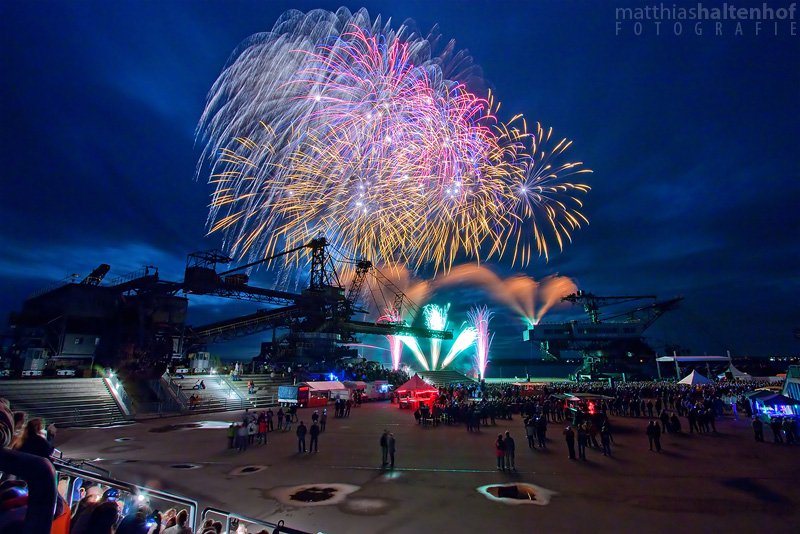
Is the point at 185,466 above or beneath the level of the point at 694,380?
beneath

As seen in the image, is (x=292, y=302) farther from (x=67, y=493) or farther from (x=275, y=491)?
(x=67, y=493)

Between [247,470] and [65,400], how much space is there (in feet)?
62.6

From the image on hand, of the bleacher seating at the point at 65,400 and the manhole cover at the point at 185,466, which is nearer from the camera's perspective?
the manhole cover at the point at 185,466

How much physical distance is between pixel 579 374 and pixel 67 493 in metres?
106

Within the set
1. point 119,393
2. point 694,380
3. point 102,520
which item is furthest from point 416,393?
point 102,520

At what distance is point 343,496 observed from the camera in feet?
34.1

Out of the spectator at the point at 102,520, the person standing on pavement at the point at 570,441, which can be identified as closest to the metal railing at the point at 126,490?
the spectator at the point at 102,520

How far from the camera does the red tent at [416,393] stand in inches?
1289

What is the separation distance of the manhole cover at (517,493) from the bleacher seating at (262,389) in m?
28.2

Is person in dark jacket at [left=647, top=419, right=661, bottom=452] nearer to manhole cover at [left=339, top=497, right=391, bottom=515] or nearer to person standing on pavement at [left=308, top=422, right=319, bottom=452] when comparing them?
manhole cover at [left=339, top=497, right=391, bottom=515]

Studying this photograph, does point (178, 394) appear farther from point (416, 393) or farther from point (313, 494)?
point (313, 494)

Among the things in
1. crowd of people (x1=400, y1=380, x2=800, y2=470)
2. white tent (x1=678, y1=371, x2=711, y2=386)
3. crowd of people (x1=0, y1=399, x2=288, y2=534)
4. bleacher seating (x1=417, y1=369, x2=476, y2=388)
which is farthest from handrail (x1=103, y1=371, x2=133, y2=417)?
white tent (x1=678, y1=371, x2=711, y2=386)

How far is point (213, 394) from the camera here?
33.2m

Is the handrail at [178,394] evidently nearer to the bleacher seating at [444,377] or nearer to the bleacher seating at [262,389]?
the bleacher seating at [262,389]
